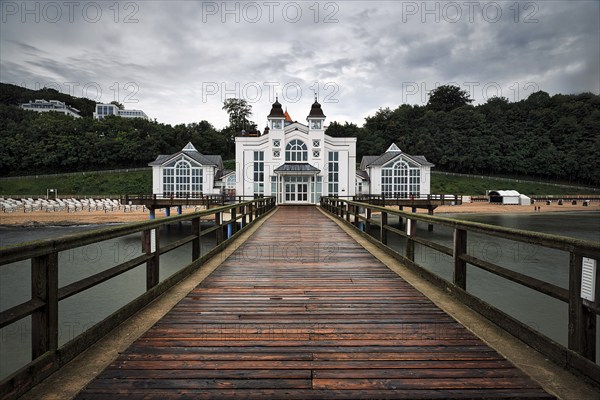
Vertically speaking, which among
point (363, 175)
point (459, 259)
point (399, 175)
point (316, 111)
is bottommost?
point (459, 259)

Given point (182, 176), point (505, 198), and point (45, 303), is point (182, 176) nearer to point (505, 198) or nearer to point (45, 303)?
point (505, 198)

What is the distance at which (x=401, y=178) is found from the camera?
4812 cm

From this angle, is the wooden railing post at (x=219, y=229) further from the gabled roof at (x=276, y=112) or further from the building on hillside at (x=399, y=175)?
the building on hillside at (x=399, y=175)

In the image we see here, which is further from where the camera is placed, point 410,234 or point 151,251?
point 410,234

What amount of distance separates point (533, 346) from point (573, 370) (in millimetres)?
451

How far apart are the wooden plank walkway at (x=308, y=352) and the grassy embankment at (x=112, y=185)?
63.9 metres

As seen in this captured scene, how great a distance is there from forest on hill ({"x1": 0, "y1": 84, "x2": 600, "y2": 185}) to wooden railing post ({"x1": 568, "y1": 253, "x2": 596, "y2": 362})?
255 ft

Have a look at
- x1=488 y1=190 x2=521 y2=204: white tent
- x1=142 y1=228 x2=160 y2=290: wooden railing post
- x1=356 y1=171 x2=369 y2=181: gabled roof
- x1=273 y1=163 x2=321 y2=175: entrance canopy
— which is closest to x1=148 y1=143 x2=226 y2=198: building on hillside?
x1=273 y1=163 x2=321 y2=175: entrance canopy

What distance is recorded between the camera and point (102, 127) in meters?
77.3

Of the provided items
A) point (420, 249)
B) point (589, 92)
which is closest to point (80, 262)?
point (420, 249)

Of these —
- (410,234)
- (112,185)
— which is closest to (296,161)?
(410,234)

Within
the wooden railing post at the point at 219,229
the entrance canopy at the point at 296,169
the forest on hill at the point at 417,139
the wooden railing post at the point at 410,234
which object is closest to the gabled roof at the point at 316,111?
the entrance canopy at the point at 296,169

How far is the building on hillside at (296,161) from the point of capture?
115 feet

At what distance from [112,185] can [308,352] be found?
69.9 m
